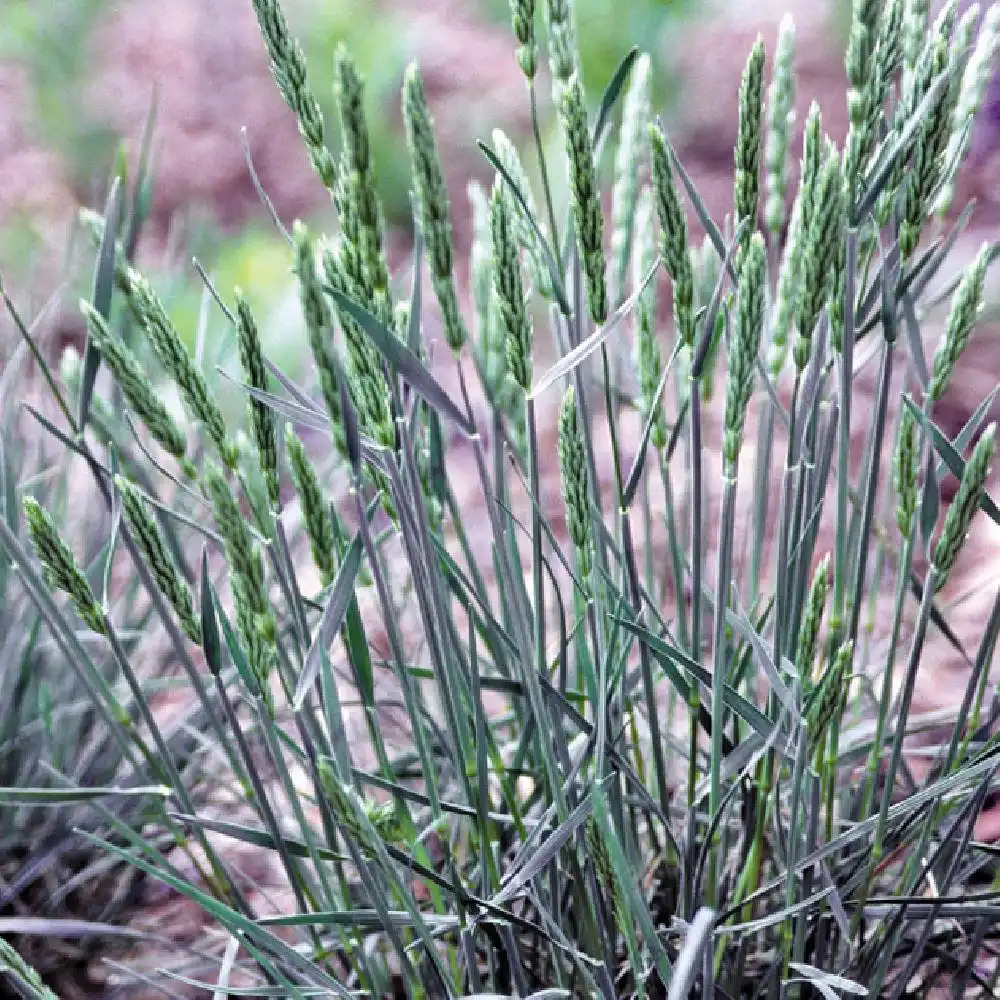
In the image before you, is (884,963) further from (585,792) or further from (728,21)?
(728,21)

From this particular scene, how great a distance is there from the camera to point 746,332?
46 centimetres

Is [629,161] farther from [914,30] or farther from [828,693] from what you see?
[828,693]

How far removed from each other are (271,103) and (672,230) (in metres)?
2.23

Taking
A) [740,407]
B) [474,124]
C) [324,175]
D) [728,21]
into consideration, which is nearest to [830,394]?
[740,407]

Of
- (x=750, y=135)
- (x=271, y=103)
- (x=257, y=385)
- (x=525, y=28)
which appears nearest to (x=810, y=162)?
(x=750, y=135)

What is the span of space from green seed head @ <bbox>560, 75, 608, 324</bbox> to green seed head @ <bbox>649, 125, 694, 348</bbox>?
0.08ft

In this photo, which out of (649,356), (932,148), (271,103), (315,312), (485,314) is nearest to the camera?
(315,312)

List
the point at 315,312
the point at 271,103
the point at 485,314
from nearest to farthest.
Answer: the point at 315,312, the point at 485,314, the point at 271,103

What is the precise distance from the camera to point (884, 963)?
1.89ft

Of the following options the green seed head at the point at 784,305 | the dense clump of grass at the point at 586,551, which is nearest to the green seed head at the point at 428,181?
the dense clump of grass at the point at 586,551

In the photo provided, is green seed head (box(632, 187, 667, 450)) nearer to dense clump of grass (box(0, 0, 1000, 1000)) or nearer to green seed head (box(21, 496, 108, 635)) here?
dense clump of grass (box(0, 0, 1000, 1000))

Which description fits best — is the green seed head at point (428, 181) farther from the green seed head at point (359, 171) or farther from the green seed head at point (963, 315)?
the green seed head at point (963, 315)

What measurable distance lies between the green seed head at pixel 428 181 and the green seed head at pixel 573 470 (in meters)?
0.07

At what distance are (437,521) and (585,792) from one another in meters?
0.16
